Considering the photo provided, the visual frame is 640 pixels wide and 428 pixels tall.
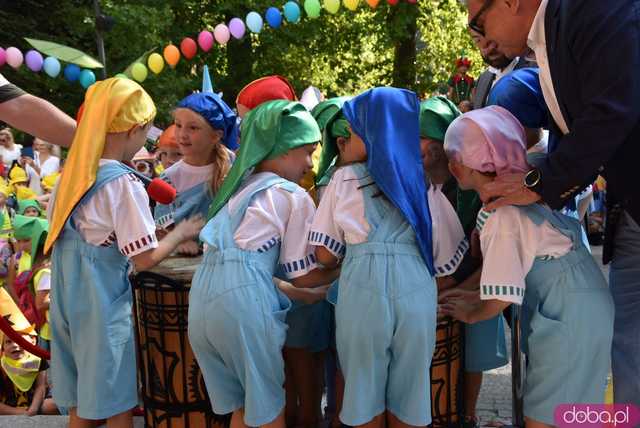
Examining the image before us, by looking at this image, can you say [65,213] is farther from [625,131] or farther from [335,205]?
[625,131]

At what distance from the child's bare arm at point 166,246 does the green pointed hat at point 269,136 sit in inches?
7.9

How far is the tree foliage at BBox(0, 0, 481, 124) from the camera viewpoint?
14.4 meters

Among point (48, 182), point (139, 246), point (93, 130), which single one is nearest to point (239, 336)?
point (139, 246)

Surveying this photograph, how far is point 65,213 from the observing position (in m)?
3.10

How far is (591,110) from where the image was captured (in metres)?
2.22

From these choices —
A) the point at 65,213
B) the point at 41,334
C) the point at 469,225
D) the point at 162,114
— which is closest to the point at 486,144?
the point at 469,225

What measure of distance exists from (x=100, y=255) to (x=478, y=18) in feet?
5.66

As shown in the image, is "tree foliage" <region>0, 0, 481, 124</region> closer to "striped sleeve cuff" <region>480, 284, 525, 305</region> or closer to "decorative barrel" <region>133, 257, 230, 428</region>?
"decorative barrel" <region>133, 257, 230, 428</region>

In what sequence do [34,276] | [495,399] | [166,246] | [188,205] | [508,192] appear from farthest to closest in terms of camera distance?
[34,276], [495,399], [188,205], [166,246], [508,192]

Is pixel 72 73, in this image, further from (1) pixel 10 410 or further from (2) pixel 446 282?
(2) pixel 446 282

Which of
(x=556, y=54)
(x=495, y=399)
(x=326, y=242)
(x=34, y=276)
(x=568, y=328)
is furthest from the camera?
(x=34, y=276)

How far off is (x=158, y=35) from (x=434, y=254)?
12.6 m

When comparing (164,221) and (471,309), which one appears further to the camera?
(164,221)

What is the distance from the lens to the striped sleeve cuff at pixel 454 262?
2.86m
